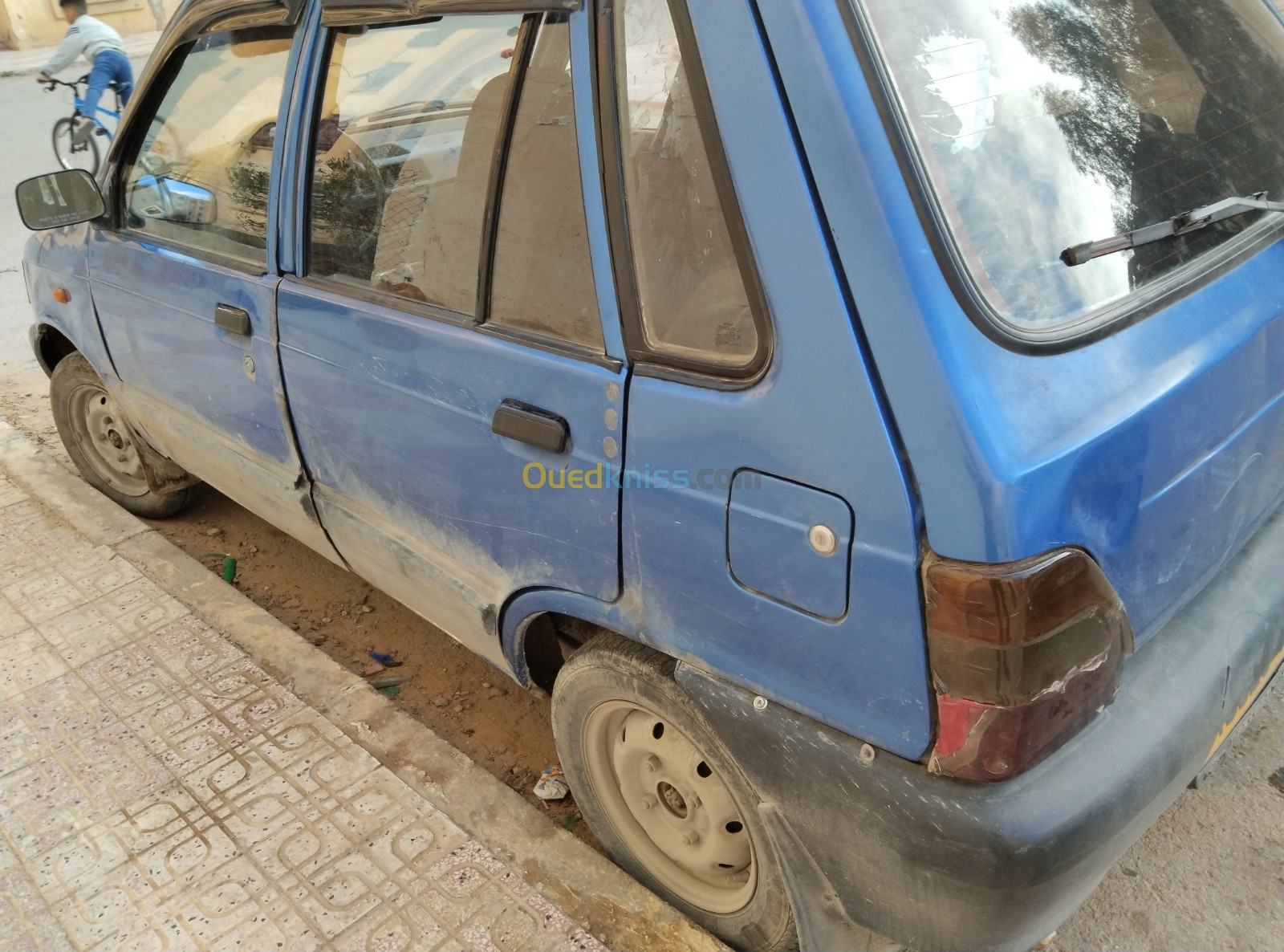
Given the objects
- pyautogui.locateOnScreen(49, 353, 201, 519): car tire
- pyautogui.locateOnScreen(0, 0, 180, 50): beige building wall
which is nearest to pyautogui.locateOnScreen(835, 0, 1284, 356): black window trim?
pyautogui.locateOnScreen(49, 353, 201, 519): car tire

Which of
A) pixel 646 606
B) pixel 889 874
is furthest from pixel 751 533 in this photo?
pixel 889 874

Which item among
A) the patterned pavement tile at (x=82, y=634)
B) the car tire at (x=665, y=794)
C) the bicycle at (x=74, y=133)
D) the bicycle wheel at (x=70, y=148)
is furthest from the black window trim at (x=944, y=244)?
the bicycle wheel at (x=70, y=148)

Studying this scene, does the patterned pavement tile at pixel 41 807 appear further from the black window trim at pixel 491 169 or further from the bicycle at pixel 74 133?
the bicycle at pixel 74 133

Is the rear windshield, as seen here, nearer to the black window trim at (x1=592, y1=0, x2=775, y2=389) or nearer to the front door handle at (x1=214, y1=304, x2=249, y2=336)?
the black window trim at (x1=592, y1=0, x2=775, y2=389)

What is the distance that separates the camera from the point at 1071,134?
159 cm

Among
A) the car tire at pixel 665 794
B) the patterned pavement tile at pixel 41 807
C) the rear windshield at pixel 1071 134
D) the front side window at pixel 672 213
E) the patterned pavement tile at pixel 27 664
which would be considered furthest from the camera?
the patterned pavement tile at pixel 27 664

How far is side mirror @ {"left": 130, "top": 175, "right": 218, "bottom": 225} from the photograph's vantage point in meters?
2.84

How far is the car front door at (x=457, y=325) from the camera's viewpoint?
180 centimetres

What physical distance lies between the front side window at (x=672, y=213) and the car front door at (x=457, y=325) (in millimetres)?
132

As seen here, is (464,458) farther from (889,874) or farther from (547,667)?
(889,874)

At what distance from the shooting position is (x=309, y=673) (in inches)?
118

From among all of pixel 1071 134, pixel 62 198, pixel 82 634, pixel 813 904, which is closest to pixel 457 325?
pixel 1071 134

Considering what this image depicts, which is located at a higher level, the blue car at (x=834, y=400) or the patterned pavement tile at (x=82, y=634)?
the blue car at (x=834, y=400)

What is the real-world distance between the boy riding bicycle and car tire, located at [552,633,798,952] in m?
9.72
